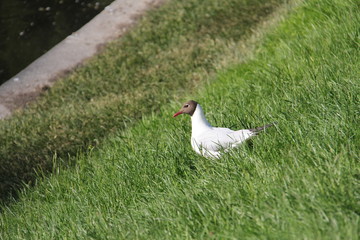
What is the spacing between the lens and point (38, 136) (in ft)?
21.6

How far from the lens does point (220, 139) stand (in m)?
4.04

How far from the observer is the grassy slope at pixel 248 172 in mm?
2883

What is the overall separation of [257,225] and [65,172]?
7.79 ft

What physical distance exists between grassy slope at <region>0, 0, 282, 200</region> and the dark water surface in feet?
4.88

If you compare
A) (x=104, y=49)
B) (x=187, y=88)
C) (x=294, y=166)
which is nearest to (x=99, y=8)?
(x=104, y=49)

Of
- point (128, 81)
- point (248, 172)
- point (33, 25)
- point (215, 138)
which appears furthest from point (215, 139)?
point (33, 25)

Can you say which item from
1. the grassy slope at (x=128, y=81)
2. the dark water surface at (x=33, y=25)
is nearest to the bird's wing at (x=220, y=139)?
the grassy slope at (x=128, y=81)

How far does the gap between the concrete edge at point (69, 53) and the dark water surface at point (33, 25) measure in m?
0.65

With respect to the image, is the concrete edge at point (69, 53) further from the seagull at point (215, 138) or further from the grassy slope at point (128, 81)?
the seagull at point (215, 138)

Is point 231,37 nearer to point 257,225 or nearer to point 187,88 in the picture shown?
point 187,88

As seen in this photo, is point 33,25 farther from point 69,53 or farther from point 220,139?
point 220,139

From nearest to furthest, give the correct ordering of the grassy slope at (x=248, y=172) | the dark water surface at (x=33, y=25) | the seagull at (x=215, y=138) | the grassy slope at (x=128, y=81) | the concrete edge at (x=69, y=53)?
the grassy slope at (x=248, y=172)
the seagull at (x=215, y=138)
the grassy slope at (x=128, y=81)
the concrete edge at (x=69, y=53)
the dark water surface at (x=33, y=25)

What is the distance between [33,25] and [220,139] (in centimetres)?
740

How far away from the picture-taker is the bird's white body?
12.9ft
